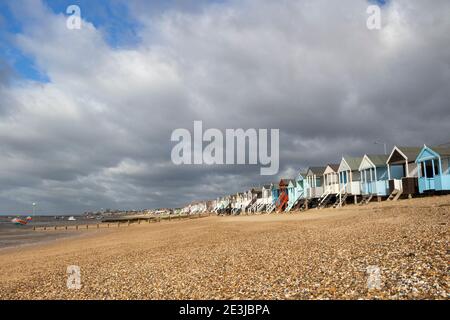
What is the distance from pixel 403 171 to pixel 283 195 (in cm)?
2747

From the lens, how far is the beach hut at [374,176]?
35.2 metres

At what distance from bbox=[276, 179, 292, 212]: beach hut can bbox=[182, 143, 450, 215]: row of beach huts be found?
167 millimetres

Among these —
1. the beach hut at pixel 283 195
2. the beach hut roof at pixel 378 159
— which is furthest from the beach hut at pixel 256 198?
the beach hut roof at pixel 378 159

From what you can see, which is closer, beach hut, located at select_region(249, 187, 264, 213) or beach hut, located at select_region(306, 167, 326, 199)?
beach hut, located at select_region(306, 167, 326, 199)

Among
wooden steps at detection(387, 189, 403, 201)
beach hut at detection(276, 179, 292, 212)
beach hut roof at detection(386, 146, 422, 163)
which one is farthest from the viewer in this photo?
beach hut at detection(276, 179, 292, 212)

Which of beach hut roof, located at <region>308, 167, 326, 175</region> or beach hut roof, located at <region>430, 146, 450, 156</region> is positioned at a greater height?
beach hut roof, located at <region>308, 167, 326, 175</region>

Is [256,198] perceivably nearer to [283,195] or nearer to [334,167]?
[283,195]

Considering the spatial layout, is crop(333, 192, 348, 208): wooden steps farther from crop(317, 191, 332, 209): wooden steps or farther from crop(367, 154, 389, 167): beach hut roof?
crop(367, 154, 389, 167): beach hut roof

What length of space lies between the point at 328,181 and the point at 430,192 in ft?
59.8

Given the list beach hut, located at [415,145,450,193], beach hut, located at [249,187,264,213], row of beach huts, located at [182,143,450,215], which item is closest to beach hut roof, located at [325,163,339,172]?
row of beach huts, located at [182,143,450,215]

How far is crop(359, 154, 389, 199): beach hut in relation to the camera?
1384 inches

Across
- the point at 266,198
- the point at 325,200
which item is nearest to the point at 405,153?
the point at 325,200
